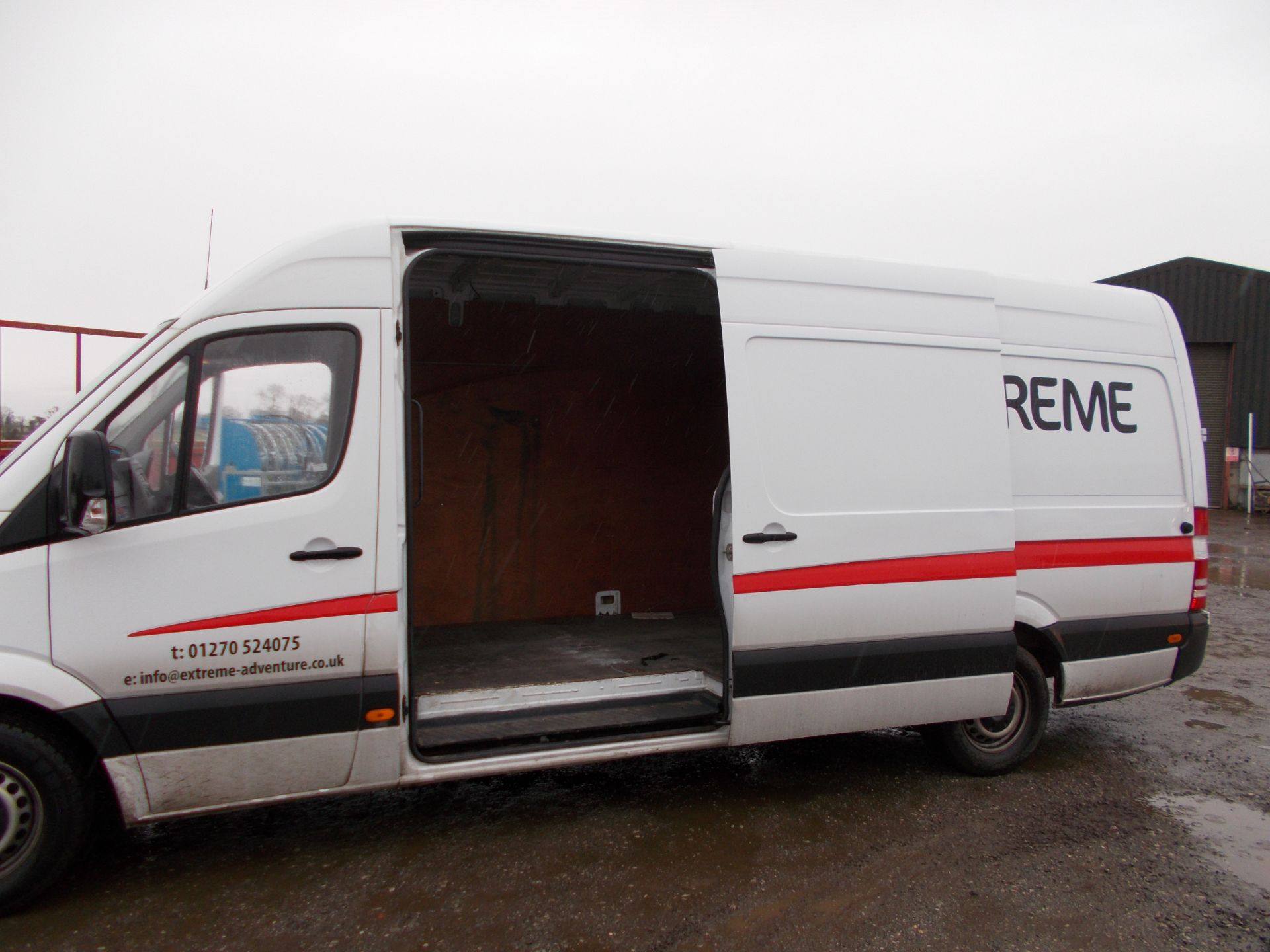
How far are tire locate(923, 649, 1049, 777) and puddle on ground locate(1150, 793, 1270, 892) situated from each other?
582 millimetres

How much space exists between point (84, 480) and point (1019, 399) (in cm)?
389

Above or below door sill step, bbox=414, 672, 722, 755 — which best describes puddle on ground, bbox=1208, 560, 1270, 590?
below

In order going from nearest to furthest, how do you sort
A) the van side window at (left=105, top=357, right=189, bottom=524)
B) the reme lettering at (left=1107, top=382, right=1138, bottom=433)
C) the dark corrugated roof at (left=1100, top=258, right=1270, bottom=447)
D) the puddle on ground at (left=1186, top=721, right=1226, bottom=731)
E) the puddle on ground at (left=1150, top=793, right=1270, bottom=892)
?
the van side window at (left=105, top=357, right=189, bottom=524), the puddle on ground at (left=1150, top=793, right=1270, bottom=892), the reme lettering at (left=1107, top=382, right=1138, bottom=433), the puddle on ground at (left=1186, top=721, right=1226, bottom=731), the dark corrugated roof at (left=1100, top=258, right=1270, bottom=447)

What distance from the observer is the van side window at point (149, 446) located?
2.86 meters

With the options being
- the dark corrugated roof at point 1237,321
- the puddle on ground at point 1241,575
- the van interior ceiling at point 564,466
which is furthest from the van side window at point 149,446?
the dark corrugated roof at point 1237,321

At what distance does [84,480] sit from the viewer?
8.73 ft

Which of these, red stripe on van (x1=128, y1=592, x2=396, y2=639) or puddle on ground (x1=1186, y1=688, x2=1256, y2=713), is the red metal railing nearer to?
red stripe on van (x1=128, y1=592, x2=396, y2=639)

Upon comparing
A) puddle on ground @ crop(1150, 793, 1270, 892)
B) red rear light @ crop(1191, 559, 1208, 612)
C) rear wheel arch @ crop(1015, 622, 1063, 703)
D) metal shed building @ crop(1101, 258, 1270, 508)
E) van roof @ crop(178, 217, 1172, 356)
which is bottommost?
puddle on ground @ crop(1150, 793, 1270, 892)

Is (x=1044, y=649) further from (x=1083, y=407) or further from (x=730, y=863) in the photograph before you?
(x=730, y=863)

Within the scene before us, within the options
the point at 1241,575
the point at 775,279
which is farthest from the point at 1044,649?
the point at 1241,575

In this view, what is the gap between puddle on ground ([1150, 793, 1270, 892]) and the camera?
3.29 metres

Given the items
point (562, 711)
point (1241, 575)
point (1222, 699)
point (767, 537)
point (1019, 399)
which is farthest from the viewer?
point (1241, 575)

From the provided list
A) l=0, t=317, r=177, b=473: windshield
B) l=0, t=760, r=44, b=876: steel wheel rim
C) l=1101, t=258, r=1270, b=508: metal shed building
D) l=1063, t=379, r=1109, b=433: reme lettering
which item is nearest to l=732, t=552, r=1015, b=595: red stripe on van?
l=1063, t=379, r=1109, b=433: reme lettering

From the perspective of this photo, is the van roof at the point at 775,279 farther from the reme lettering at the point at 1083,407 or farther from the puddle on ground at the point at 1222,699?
the puddle on ground at the point at 1222,699
